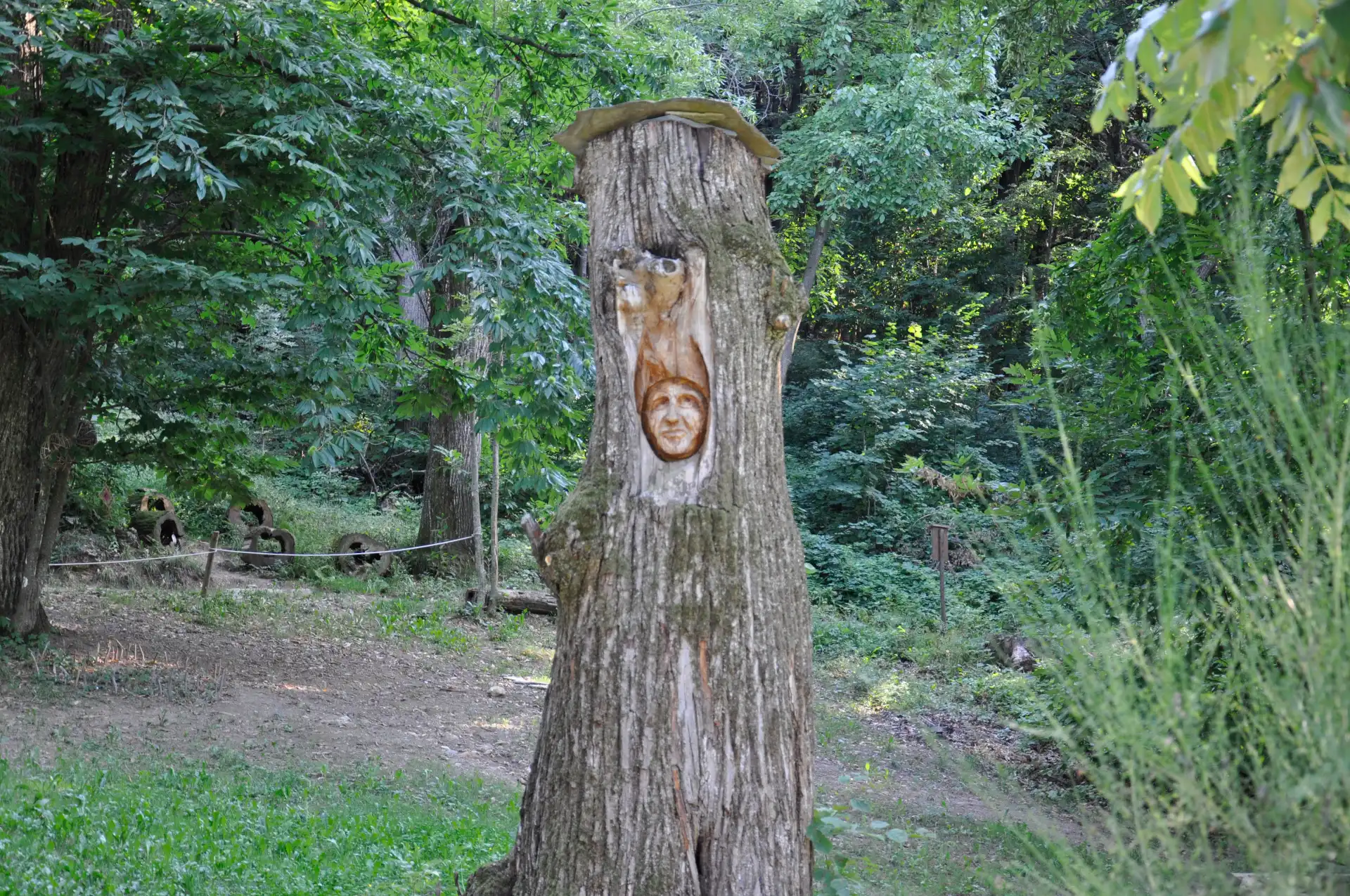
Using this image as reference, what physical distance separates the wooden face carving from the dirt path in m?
3.19

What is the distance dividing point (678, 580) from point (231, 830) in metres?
3.38

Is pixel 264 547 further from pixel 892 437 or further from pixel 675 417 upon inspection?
pixel 675 417

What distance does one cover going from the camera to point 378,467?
78.0 feet

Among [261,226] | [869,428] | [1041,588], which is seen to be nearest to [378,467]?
[869,428]

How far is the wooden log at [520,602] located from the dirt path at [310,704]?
172 cm

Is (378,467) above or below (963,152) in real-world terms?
below

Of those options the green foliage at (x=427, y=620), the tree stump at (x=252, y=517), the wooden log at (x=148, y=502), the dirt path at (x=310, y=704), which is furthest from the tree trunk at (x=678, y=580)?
the tree stump at (x=252, y=517)

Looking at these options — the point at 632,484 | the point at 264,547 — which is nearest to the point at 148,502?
the point at 264,547

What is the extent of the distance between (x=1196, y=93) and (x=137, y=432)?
1048cm

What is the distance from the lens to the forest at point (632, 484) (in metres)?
2.01

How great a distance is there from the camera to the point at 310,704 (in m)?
9.39

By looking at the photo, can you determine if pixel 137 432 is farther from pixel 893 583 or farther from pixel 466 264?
pixel 893 583

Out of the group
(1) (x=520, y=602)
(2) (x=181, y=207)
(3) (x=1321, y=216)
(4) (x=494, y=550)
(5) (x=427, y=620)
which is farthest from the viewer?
(1) (x=520, y=602)

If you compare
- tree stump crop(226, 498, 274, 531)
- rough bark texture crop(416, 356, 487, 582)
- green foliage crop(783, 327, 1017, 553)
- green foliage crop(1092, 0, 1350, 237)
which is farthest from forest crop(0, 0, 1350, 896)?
tree stump crop(226, 498, 274, 531)
